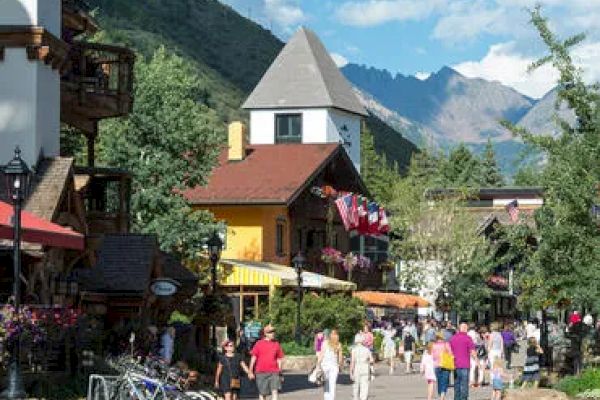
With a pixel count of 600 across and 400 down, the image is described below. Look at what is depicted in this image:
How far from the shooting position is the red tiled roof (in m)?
60.2

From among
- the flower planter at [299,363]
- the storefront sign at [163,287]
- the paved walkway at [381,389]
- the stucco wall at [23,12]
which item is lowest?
the paved walkway at [381,389]

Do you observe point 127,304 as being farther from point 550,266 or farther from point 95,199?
point 550,266

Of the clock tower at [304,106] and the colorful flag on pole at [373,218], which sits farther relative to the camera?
the clock tower at [304,106]

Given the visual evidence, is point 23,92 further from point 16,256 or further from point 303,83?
point 303,83

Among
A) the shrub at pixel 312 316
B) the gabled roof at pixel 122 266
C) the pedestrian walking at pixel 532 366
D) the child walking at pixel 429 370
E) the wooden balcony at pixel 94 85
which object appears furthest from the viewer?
the shrub at pixel 312 316

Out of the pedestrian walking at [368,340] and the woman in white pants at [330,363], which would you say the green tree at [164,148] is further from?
the woman in white pants at [330,363]

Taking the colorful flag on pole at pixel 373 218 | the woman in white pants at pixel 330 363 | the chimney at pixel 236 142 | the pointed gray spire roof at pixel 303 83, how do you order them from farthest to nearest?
the pointed gray spire roof at pixel 303 83 < the chimney at pixel 236 142 < the colorful flag on pole at pixel 373 218 < the woman in white pants at pixel 330 363

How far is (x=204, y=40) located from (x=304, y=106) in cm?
9956

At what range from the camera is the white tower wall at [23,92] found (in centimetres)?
2902

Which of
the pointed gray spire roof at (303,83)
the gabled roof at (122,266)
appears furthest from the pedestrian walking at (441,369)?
the pointed gray spire roof at (303,83)

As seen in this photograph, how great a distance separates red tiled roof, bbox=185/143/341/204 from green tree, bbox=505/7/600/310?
2965 cm

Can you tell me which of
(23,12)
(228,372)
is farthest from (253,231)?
(228,372)

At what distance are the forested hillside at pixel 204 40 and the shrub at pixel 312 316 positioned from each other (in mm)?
83835

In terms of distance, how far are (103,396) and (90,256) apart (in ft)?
26.4
